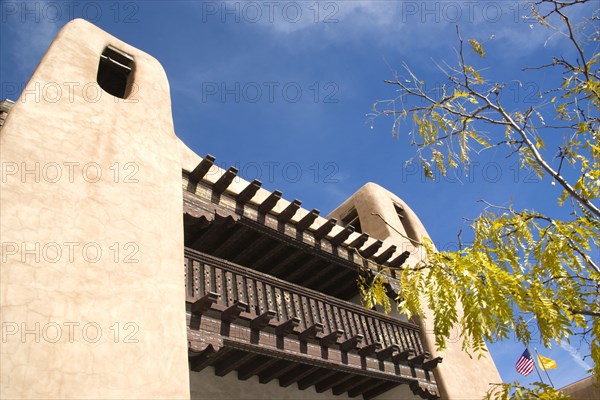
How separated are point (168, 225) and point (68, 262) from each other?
5.82 feet

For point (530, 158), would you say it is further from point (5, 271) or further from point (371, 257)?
point (371, 257)

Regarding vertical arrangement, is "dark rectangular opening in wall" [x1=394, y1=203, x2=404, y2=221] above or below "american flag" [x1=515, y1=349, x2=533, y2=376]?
above

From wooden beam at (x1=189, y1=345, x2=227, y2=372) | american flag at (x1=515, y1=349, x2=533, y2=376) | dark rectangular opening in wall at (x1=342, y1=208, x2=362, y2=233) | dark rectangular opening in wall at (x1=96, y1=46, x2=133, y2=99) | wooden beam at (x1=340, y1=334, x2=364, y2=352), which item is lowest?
wooden beam at (x1=189, y1=345, x2=227, y2=372)

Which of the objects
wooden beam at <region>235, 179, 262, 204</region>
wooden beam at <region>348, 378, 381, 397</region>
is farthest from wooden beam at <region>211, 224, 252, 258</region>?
wooden beam at <region>348, 378, 381, 397</region>

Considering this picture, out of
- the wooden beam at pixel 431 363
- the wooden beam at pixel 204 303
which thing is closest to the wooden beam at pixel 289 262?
the wooden beam at pixel 431 363

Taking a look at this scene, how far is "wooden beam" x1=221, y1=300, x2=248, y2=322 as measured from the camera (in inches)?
281

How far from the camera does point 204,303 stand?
6840 millimetres

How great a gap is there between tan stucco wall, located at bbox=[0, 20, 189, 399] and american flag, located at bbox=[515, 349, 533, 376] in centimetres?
1362

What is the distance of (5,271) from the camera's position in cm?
527

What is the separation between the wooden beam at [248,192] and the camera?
30.5ft

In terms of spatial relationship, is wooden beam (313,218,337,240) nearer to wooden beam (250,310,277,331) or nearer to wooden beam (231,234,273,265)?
wooden beam (231,234,273,265)

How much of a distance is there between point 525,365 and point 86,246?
15226 millimetres

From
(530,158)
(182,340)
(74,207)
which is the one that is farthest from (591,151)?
(74,207)

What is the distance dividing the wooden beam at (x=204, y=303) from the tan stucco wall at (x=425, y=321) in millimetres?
2701
